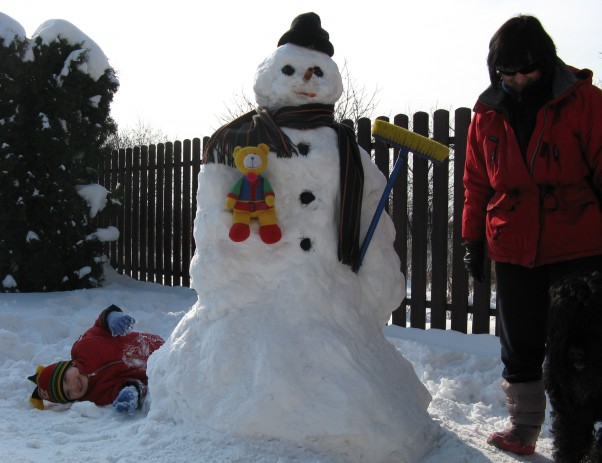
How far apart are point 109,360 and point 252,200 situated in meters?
1.57

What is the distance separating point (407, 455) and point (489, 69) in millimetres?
1798

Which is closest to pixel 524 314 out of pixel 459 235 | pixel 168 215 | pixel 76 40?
pixel 459 235

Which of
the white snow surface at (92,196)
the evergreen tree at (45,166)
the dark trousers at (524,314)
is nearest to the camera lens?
the dark trousers at (524,314)

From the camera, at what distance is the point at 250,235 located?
2.97 m

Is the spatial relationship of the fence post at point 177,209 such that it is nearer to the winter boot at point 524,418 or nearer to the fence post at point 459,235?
the fence post at point 459,235

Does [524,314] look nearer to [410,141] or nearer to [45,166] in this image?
[410,141]

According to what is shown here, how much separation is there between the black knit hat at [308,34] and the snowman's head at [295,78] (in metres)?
0.04

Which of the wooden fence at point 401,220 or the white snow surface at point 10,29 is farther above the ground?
the white snow surface at point 10,29

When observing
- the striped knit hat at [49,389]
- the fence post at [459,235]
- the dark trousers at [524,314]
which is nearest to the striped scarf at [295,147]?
the dark trousers at [524,314]

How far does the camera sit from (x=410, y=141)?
3.06 meters

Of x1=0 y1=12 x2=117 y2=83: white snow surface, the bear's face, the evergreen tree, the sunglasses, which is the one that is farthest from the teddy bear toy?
x1=0 y1=12 x2=117 y2=83: white snow surface

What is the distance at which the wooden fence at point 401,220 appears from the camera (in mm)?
5312

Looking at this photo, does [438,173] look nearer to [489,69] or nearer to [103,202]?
[489,69]

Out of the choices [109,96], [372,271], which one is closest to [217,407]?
[372,271]
